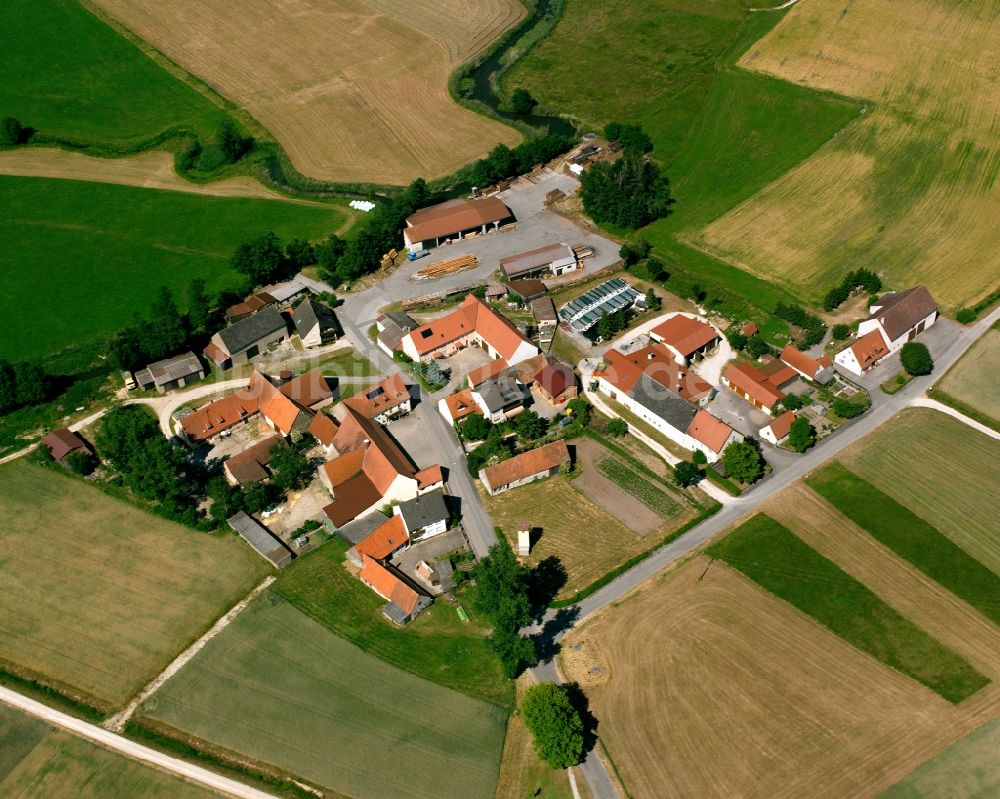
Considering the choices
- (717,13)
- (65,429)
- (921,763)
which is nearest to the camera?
(921,763)

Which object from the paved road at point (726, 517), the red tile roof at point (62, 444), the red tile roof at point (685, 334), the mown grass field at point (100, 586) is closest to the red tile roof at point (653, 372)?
the red tile roof at point (685, 334)

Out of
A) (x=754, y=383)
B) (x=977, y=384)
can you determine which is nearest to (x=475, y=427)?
(x=754, y=383)

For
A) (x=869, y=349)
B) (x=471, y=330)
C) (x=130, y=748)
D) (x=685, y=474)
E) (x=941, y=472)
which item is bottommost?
(x=130, y=748)

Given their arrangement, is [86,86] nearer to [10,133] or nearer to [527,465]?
[10,133]

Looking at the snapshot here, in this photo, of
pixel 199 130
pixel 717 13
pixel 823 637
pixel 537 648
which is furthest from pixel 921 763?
pixel 717 13

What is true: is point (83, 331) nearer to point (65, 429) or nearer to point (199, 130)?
point (65, 429)

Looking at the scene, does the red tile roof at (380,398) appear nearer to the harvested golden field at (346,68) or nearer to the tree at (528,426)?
the tree at (528,426)
